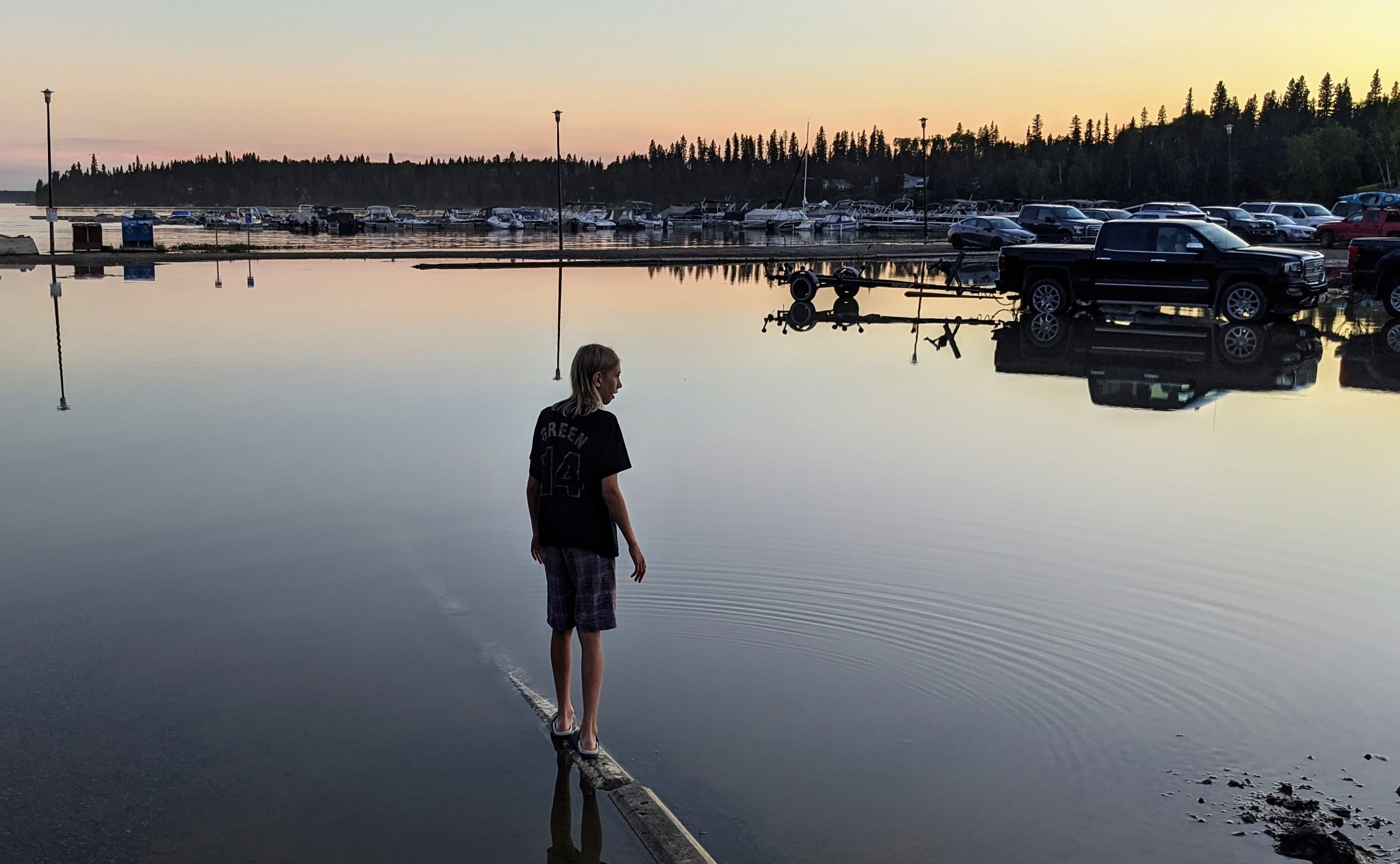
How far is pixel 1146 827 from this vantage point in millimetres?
4977

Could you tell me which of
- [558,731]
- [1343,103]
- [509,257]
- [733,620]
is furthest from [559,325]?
[1343,103]

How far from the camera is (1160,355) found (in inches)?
734

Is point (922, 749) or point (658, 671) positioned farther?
point (658, 671)

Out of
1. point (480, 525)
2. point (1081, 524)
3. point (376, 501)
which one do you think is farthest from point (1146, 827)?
point (376, 501)

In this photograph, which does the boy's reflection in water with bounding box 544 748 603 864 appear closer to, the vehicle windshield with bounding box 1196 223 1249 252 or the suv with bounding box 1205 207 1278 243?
the vehicle windshield with bounding box 1196 223 1249 252

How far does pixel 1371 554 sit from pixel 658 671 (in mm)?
5256

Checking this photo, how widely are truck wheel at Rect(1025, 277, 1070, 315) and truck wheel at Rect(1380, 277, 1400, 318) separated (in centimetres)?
578

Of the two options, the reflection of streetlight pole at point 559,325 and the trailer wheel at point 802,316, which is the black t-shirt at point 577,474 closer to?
the reflection of streetlight pole at point 559,325

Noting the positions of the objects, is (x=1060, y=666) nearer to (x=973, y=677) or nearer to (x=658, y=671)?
(x=973, y=677)

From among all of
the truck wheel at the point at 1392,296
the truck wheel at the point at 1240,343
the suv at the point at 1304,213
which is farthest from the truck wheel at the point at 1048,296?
the suv at the point at 1304,213

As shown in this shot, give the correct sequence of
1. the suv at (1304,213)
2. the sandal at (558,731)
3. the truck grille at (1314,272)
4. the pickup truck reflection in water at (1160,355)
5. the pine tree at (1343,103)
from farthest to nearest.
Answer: the pine tree at (1343,103)
the suv at (1304,213)
the truck grille at (1314,272)
the pickup truck reflection in water at (1160,355)
the sandal at (558,731)

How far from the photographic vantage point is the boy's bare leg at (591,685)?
544 centimetres

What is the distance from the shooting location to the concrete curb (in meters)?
4.63

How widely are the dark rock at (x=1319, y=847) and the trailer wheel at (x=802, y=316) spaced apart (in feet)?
58.9
